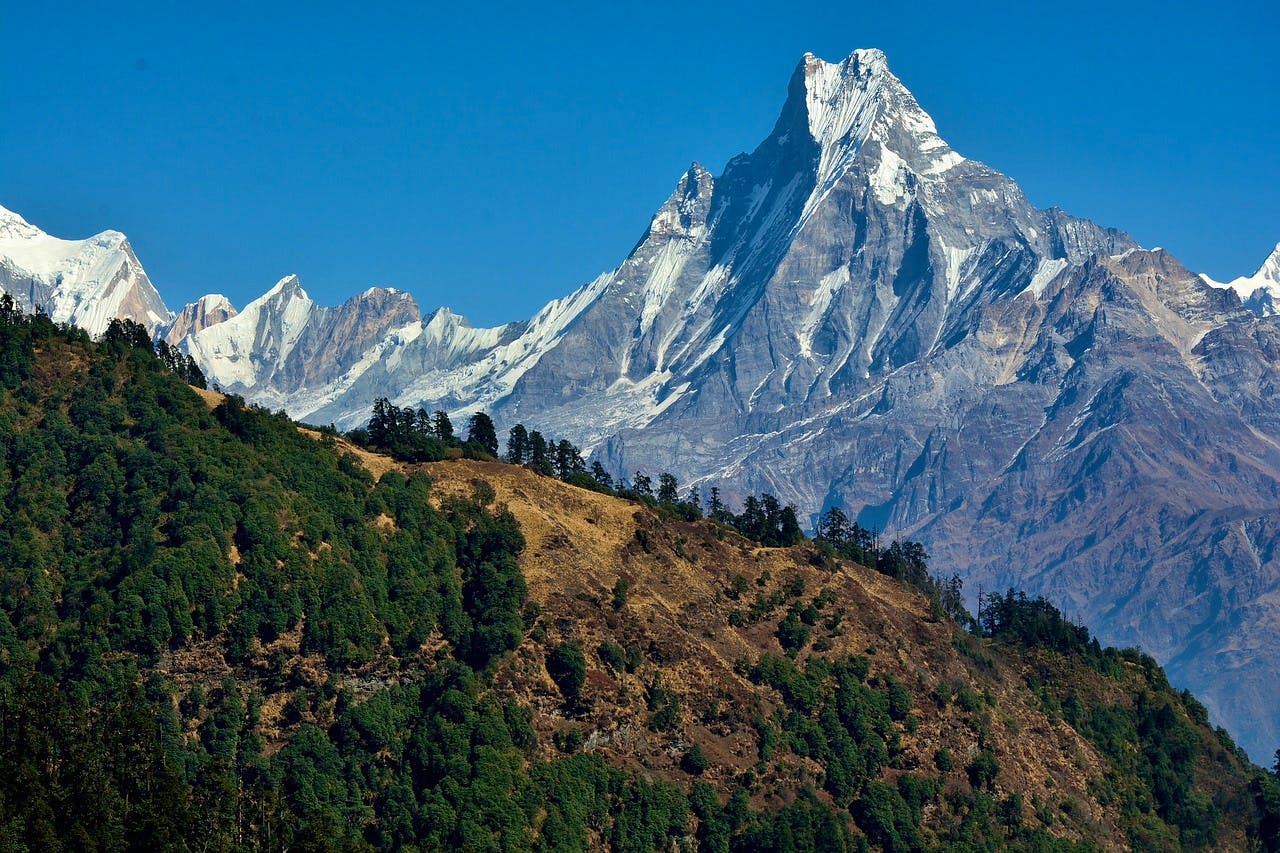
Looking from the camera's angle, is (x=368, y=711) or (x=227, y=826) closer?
(x=227, y=826)

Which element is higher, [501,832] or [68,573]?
[68,573]

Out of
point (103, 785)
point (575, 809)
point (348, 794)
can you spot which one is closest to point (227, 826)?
point (103, 785)

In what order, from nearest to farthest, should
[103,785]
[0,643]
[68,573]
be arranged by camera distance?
[103,785], [0,643], [68,573]

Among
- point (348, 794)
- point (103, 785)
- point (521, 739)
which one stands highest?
point (521, 739)

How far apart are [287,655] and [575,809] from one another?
35.3 m

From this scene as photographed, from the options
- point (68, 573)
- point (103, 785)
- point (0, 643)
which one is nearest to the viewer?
point (103, 785)

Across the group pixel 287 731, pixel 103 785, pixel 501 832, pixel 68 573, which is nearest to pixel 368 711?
pixel 287 731

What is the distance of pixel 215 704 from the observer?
622 feet

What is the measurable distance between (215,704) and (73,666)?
14.9 m

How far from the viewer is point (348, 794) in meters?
187

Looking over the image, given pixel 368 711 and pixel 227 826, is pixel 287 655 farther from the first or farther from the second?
pixel 227 826

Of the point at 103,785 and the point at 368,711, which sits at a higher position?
the point at 368,711

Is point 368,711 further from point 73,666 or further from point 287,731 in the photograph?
point 73,666

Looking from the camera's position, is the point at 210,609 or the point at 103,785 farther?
the point at 210,609
